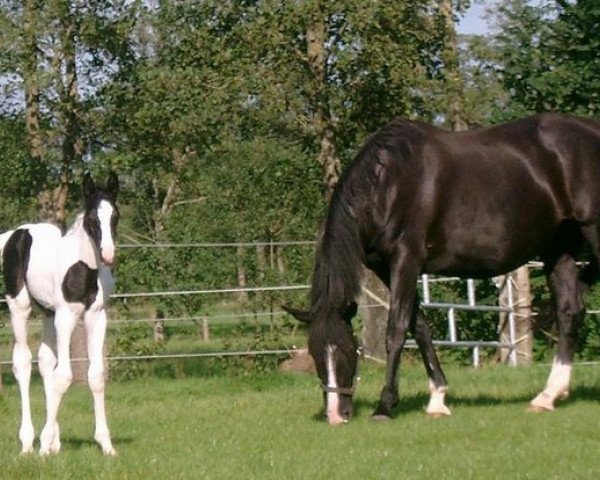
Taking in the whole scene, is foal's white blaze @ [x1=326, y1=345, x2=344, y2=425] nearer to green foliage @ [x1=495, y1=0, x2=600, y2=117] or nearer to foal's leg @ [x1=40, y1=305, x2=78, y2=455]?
foal's leg @ [x1=40, y1=305, x2=78, y2=455]

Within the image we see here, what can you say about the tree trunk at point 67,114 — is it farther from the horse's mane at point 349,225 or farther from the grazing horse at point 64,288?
the grazing horse at point 64,288

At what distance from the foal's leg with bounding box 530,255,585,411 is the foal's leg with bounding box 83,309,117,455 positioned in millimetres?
3576

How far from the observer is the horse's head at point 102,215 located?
729 cm

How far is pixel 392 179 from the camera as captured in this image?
9.38 m

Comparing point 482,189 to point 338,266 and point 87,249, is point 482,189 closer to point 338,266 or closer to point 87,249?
point 338,266

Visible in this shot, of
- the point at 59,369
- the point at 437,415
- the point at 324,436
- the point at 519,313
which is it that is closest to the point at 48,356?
the point at 59,369

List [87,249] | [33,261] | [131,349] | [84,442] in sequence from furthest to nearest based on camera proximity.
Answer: [131,349] < [84,442] < [33,261] < [87,249]

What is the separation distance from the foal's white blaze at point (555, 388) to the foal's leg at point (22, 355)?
3836 millimetres

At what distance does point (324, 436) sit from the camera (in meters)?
8.56

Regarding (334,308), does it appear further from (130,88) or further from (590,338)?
(130,88)

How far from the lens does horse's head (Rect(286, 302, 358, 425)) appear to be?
9.20 meters

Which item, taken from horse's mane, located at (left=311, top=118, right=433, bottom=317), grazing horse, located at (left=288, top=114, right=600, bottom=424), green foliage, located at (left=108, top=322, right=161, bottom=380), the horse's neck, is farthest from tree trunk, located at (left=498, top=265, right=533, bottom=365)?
the horse's neck

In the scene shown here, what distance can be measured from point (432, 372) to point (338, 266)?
1208 mm

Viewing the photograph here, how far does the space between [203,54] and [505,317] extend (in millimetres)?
6662
